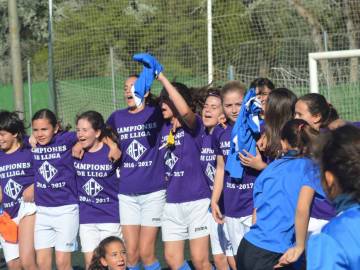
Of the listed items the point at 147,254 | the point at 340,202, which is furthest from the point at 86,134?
the point at 340,202

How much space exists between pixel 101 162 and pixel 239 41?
8.52 meters

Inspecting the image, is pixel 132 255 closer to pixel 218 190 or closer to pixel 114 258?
pixel 218 190

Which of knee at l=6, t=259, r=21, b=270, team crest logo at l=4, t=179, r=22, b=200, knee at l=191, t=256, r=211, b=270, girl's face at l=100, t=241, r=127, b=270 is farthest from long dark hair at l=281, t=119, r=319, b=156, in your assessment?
knee at l=6, t=259, r=21, b=270

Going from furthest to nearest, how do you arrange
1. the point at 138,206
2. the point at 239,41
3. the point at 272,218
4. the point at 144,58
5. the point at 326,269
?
the point at 239,41, the point at 138,206, the point at 144,58, the point at 272,218, the point at 326,269

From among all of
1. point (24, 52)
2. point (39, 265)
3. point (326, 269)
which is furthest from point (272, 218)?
point (24, 52)

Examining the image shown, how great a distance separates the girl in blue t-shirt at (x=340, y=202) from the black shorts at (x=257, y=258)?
5.73 ft

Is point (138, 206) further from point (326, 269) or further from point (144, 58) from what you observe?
point (326, 269)

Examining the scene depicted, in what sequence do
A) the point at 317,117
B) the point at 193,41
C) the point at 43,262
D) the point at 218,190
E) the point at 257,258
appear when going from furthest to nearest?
1. the point at 193,41
2. the point at 43,262
3. the point at 218,190
4. the point at 317,117
5. the point at 257,258

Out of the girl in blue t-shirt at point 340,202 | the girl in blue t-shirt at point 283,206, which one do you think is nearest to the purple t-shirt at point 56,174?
the girl in blue t-shirt at point 283,206

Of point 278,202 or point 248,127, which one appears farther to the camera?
point 248,127

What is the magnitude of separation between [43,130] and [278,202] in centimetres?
332

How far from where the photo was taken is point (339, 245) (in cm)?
245

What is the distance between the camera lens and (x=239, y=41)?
14.9 metres

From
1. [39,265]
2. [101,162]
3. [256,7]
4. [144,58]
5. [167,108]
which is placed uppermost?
[256,7]
